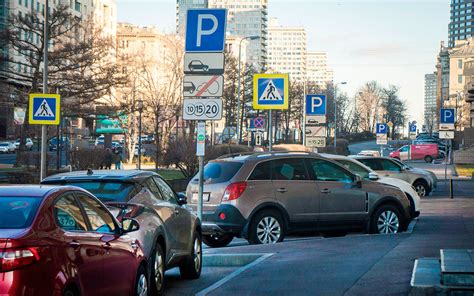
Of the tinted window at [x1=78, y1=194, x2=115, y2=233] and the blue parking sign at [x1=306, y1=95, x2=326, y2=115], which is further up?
the blue parking sign at [x1=306, y1=95, x2=326, y2=115]

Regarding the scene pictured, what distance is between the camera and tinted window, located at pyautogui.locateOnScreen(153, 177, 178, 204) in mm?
11203

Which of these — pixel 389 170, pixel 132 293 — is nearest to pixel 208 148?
pixel 389 170

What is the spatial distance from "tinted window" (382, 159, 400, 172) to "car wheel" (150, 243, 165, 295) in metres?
21.8

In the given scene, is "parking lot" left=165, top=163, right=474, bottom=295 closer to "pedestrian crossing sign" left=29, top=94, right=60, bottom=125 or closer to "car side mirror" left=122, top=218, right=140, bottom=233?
"car side mirror" left=122, top=218, right=140, bottom=233

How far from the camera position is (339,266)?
11.4 m

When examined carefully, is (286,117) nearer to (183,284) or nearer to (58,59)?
(58,59)

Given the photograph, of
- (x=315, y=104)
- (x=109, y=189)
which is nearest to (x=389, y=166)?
(x=315, y=104)

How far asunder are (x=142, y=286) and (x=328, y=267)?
143 inches

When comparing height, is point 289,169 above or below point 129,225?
above

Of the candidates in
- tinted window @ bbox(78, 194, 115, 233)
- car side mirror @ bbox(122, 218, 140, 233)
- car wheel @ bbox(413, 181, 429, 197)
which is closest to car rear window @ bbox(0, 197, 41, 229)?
tinted window @ bbox(78, 194, 115, 233)

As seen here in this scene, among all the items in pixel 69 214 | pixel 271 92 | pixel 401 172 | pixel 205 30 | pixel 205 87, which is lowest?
pixel 401 172

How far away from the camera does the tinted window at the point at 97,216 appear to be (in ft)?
24.9

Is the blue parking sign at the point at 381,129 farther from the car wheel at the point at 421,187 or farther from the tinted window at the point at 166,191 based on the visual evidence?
the tinted window at the point at 166,191

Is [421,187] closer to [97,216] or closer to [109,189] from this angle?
[109,189]
